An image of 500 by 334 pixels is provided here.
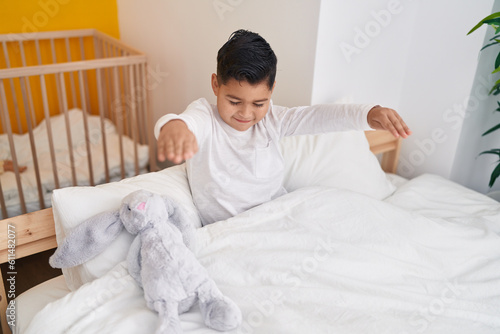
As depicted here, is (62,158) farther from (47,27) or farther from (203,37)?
(203,37)

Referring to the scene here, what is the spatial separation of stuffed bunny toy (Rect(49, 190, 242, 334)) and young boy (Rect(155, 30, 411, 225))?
0.22m

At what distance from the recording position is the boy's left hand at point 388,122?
1.19 meters

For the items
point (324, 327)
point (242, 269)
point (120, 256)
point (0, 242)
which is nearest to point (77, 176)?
point (0, 242)

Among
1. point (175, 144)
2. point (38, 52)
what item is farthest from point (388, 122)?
point (38, 52)

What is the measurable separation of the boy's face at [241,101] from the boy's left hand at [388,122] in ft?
1.06

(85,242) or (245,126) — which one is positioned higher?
(245,126)

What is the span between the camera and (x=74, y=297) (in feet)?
3.12

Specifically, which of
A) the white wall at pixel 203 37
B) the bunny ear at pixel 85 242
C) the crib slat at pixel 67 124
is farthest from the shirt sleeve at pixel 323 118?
the crib slat at pixel 67 124

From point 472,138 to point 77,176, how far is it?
2.00 meters

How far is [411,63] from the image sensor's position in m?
2.05

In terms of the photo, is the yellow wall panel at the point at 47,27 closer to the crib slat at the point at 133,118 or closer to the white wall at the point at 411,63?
the crib slat at the point at 133,118

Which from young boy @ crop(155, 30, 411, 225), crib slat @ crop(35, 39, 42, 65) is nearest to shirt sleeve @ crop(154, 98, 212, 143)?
young boy @ crop(155, 30, 411, 225)

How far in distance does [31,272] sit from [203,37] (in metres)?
1.36

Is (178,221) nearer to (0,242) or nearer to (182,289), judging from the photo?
(182,289)
